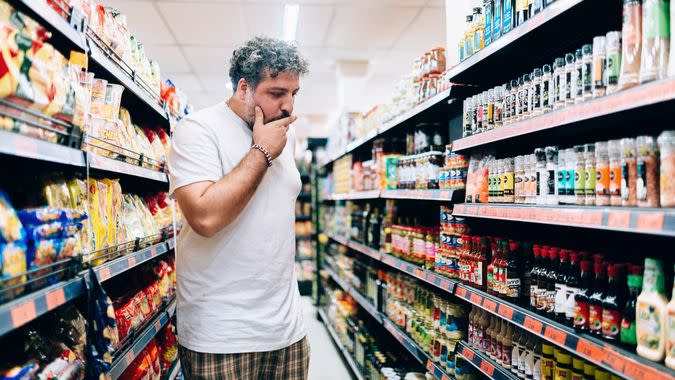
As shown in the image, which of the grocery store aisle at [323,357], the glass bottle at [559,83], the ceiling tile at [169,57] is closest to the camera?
the glass bottle at [559,83]

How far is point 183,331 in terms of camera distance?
1664 millimetres

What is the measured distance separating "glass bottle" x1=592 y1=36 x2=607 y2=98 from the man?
938 mm

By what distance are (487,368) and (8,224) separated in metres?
1.71

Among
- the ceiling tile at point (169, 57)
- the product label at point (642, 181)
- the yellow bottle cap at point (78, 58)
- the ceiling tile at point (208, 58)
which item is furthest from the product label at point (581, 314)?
the ceiling tile at point (169, 57)

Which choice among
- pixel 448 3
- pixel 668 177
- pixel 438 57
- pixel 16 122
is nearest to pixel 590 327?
pixel 668 177

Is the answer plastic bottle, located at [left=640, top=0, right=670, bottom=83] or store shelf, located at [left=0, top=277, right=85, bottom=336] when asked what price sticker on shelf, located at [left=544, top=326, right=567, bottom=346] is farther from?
store shelf, located at [left=0, top=277, right=85, bottom=336]

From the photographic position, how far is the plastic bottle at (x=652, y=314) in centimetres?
119

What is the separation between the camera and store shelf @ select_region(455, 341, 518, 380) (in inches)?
72.1

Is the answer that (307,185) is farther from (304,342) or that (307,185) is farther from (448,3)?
(304,342)

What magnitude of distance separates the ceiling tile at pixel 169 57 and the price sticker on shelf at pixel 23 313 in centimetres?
591

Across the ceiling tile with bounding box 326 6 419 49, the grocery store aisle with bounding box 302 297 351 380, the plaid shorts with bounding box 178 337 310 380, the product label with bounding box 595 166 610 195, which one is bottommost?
the grocery store aisle with bounding box 302 297 351 380

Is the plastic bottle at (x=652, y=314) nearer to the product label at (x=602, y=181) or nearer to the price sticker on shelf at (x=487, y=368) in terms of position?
→ the product label at (x=602, y=181)

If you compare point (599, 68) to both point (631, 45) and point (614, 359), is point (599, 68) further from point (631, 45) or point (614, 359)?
point (614, 359)

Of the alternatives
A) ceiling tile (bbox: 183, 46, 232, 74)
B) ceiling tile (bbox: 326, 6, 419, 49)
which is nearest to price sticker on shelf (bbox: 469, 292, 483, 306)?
ceiling tile (bbox: 326, 6, 419, 49)
